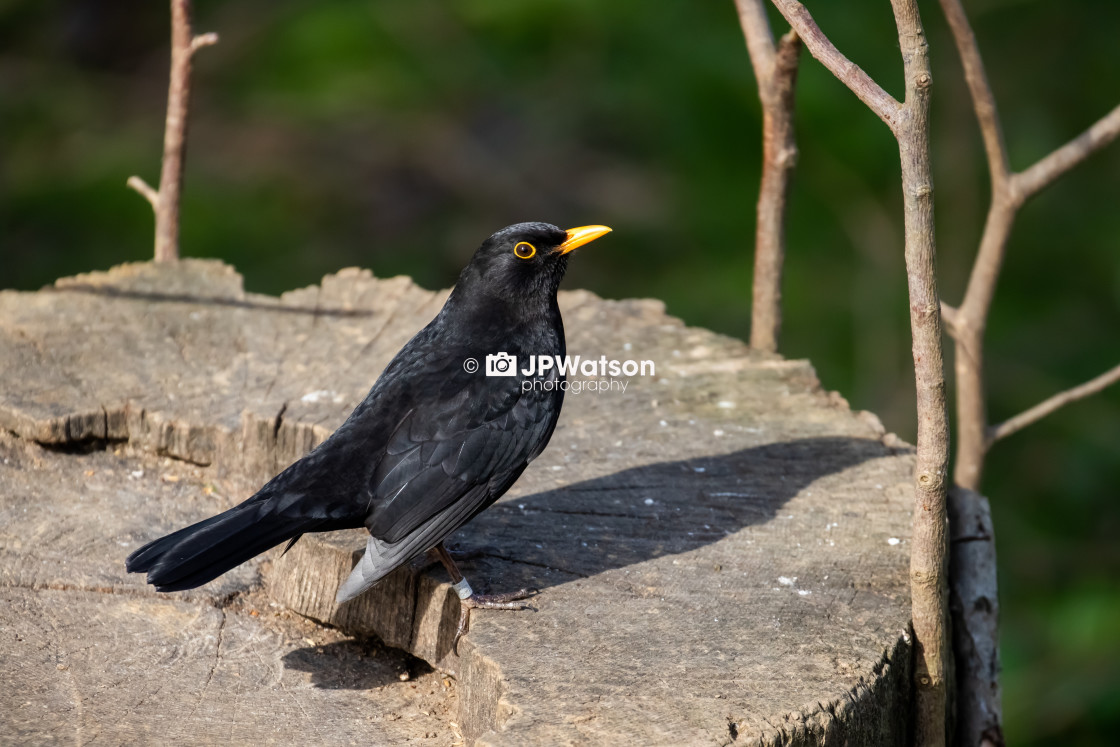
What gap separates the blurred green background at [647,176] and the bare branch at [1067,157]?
257 cm

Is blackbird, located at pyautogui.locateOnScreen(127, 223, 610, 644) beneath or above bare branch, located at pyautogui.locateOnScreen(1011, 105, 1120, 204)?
beneath

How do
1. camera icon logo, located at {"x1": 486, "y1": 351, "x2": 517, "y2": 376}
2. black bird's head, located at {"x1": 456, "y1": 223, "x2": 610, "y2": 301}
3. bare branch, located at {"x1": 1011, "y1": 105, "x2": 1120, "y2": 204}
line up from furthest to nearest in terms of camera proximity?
bare branch, located at {"x1": 1011, "y1": 105, "x2": 1120, "y2": 204} < black bird's head, located at {"x1": 456, "y1": 223, "x2": 610, "y2": 301} < camera icon logo, located at {"x1": 486, "y1": 351, "x2": 517, "y2": 376}

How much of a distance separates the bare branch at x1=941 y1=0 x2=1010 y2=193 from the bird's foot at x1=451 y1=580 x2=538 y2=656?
8.16 feet

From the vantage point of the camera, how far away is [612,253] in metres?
9.52

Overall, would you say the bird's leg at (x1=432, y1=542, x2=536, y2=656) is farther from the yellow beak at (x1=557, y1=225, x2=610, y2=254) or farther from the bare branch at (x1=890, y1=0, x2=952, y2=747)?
the yellow beak at (x1=557, y1=225, x2=610, y2=254)

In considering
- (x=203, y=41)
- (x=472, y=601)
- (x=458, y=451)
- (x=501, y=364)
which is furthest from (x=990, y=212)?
(x=203, y=41)

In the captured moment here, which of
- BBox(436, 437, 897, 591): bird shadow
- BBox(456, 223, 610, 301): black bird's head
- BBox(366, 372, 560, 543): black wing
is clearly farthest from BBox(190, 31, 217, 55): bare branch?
BBox(436, 437, 897, 591): bird shadow

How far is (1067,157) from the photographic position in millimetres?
4004

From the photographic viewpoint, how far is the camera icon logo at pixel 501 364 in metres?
3.35

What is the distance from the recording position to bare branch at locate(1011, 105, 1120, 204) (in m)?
3.91

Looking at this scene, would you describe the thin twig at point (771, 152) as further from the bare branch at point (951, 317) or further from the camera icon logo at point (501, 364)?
the camera icon logo at point (501, 364)

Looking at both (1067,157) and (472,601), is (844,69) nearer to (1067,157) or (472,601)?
(472,601)

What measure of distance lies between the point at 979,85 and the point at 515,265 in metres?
1.83

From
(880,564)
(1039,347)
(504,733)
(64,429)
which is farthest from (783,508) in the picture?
(1039,347)
